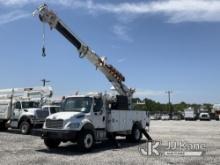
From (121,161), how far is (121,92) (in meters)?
11.6

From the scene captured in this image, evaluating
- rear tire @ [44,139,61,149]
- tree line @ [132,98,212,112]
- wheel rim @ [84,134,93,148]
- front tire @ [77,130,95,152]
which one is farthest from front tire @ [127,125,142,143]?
rear tire @ [44,139,61,149]

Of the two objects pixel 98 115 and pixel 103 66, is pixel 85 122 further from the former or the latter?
pixel 103 66

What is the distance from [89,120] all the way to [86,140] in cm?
96

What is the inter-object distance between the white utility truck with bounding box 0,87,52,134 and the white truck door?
29.3ft

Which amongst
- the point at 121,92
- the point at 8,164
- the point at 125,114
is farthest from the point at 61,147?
the point at 121,92

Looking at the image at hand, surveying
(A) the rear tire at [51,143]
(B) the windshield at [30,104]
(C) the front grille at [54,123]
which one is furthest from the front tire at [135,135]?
(B) the windshield at [30,104]

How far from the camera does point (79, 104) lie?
18.2 meters

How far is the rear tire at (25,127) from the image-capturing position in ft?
87.2

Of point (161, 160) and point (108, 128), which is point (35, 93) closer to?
point (108, 128)

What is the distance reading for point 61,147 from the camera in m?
18.7

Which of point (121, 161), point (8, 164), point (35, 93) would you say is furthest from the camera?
point (35, 93)

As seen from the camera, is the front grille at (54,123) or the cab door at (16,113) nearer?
the front grille at (54,123)

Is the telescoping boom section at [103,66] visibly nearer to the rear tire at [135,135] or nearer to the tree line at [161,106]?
the tree line at [161,106]

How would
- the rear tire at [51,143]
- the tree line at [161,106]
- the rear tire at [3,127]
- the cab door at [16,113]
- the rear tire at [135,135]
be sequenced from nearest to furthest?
the rear tire at [51,143] < the rear tire at [135,135] < the tree line at [161,106] < the cab door at [16,113] < the rear tire at [3,127]
